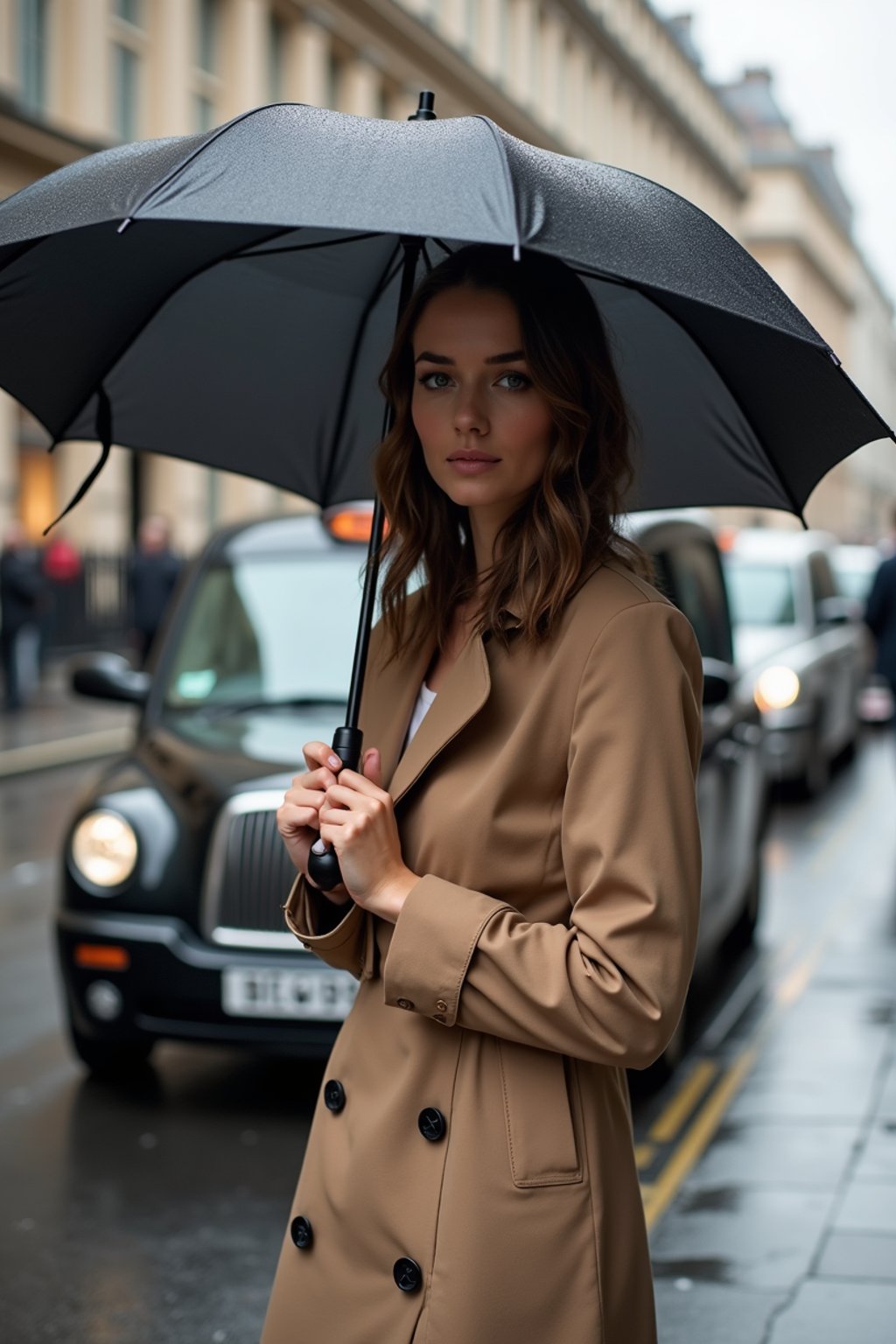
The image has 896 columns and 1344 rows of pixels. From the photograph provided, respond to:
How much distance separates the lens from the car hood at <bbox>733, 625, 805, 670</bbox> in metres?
13.4

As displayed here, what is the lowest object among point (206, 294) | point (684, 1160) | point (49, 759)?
point (49, 759)

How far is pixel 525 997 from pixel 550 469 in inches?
25.3

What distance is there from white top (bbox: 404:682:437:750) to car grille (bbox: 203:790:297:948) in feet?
10.8

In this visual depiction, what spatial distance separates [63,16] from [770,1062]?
22.9 metres

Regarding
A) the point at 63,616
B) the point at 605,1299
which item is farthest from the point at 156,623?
the point at 605,1299

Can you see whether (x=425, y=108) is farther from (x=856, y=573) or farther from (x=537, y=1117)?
(x=856, y=573)

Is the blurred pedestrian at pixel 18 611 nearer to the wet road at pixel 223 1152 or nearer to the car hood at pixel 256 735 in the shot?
the wet road at pixel 223 1152

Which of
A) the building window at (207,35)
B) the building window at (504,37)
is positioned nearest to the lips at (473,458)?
the building window at (207,35)

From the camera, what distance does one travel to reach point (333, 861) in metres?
2.38

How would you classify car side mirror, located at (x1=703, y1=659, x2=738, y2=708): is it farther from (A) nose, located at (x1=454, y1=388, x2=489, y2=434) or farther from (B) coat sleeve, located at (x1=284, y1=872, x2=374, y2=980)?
(A) nose, located at (x1=454, y1=388, x2=489, y2=434)

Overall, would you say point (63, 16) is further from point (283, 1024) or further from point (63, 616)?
point (283, 1024)

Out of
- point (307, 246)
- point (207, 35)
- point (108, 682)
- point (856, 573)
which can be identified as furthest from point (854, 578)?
point (307, 246)

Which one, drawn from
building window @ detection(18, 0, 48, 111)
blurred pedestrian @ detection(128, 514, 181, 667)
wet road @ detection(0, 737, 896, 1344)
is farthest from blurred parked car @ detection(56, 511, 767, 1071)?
building window @ detection(18, 0, 48, 111)

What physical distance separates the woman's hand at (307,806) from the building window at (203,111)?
29.3 metres
